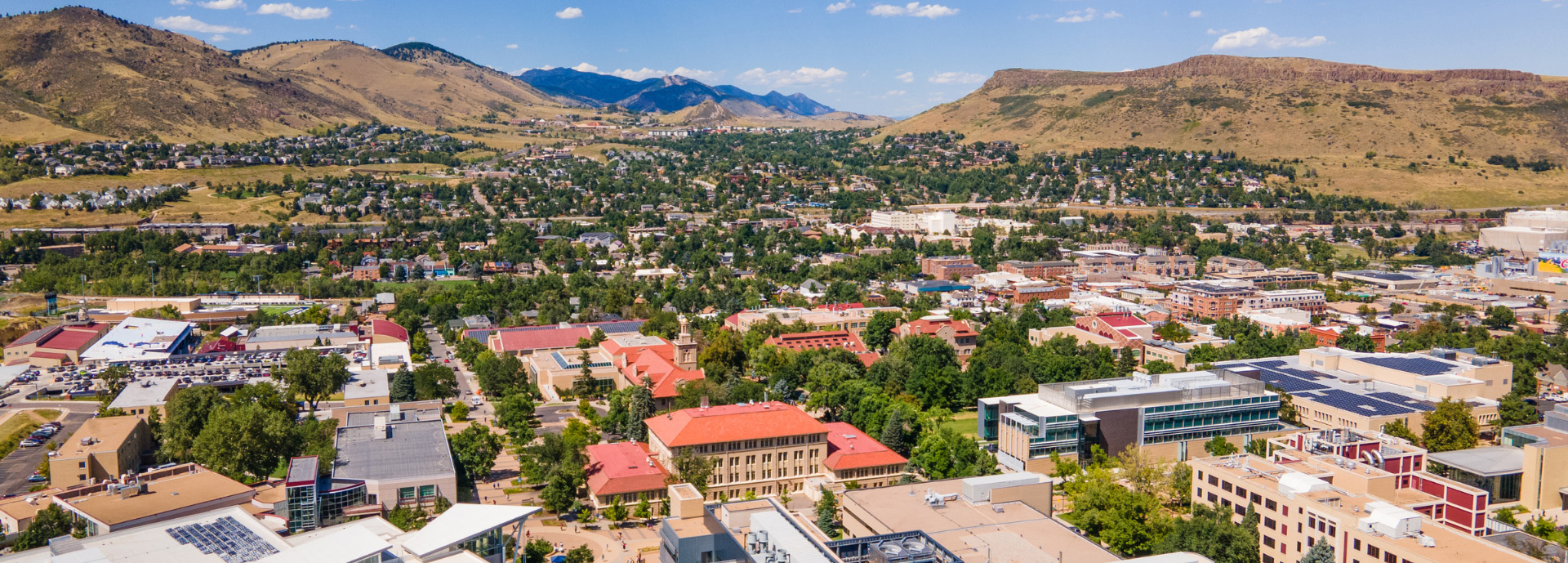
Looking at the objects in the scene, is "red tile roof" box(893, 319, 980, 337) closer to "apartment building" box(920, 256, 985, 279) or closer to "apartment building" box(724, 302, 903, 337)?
"apartment building" box(724, 302, 903, 337)

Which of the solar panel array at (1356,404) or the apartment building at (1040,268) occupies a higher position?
the apartment building at (1040,268)

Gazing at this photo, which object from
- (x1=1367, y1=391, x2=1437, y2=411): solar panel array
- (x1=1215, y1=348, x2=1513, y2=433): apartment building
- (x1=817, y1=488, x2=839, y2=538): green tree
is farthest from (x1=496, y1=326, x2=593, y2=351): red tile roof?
(x1=1367, y1=391, x2=1437, y2=411): solar panel array

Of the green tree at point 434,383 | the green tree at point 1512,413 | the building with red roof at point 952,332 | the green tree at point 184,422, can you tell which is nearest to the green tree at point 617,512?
the green tree at point 184,422

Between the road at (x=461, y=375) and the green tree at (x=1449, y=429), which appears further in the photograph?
the road at (x=461, y=375)

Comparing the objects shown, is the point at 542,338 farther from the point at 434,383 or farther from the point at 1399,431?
the point at 1399,431

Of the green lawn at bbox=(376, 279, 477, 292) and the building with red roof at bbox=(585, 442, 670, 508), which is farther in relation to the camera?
the green lawn at bbox=(376, 279, 477, 292)

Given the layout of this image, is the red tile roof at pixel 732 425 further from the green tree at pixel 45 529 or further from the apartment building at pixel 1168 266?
the apartment building at pixel 1168 266
